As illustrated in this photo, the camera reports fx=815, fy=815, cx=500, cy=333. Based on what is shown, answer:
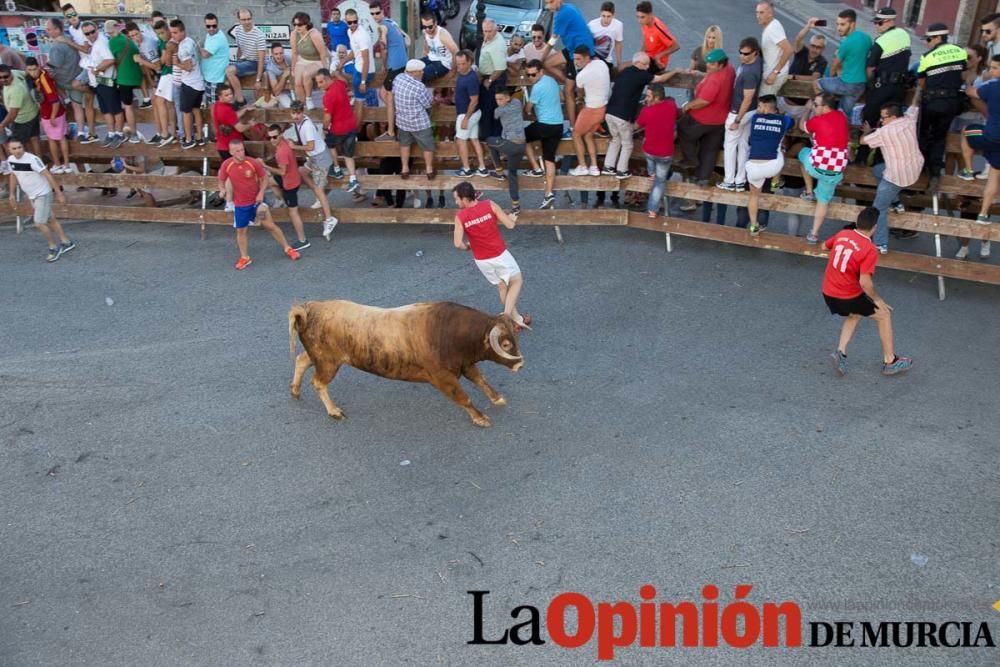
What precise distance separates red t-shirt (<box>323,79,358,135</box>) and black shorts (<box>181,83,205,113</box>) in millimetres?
2456

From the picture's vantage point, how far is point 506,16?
19062 mm

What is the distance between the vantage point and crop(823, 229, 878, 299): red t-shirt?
7668 mm

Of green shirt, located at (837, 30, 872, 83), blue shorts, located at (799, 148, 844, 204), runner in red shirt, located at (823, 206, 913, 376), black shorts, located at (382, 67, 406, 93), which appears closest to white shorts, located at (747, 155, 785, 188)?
blue shorts, located at (799, 148, 844, 204)

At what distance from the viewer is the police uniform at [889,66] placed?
973 centimetres

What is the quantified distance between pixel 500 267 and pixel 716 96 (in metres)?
3.92

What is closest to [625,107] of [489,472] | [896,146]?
[896,146]

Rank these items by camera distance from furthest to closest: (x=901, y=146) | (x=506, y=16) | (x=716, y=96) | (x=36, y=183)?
(x=506, y=16) < (x=36, y=183) < (x=716, y=96) < (x=901, y=146)

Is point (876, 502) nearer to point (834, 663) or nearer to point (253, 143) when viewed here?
point (834, 663)

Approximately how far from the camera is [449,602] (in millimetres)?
5801

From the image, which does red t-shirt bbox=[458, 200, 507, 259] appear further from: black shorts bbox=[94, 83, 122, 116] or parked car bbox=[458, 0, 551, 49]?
parked car bbox=[458, 0, 551, 49]

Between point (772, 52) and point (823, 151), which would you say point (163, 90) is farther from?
point (823, 151)

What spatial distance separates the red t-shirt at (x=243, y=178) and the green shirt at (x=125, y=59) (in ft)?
11.1

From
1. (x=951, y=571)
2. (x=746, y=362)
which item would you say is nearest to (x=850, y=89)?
(x=746, y=362)

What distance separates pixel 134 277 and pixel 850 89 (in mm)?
9697
